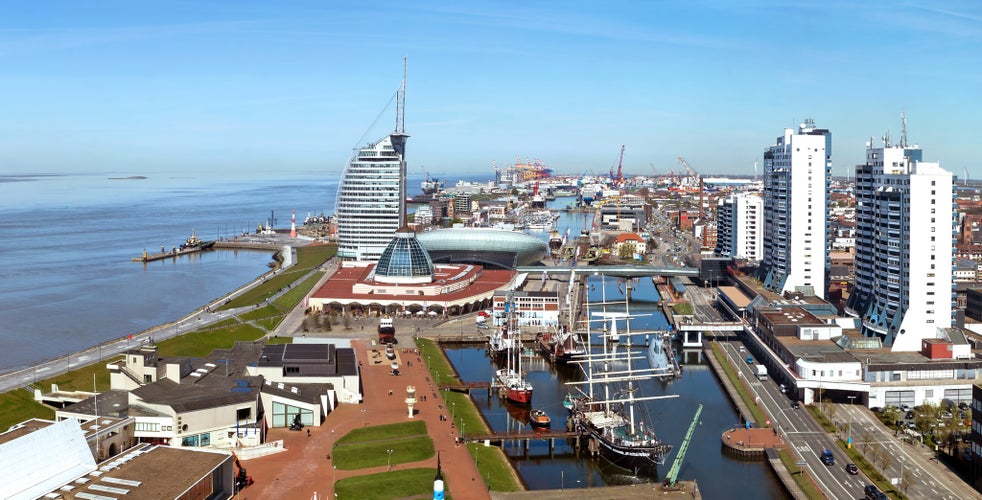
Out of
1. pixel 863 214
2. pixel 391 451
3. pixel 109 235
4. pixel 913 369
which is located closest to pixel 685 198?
pixel 109 235

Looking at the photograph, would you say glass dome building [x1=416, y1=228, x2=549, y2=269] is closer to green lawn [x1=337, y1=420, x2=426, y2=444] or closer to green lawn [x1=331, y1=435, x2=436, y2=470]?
green lawn [x1=337, y1=420, x2=426, y2=444]

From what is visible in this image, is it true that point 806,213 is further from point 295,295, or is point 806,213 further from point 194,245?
point 194,245

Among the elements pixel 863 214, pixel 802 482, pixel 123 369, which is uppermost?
pixel 863 214

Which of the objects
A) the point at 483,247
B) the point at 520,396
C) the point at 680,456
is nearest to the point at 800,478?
the point at 680,456

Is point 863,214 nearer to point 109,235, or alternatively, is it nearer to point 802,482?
point 802,482

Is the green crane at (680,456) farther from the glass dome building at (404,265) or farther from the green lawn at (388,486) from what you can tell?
the glass dome building at (404,265)

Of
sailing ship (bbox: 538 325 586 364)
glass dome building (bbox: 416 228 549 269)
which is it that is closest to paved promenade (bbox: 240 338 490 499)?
sailing ship (bbox: 538 325 586 364)

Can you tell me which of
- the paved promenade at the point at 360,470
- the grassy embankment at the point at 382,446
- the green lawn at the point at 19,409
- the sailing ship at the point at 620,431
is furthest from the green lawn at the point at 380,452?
the green lawn at the point at 19,409
